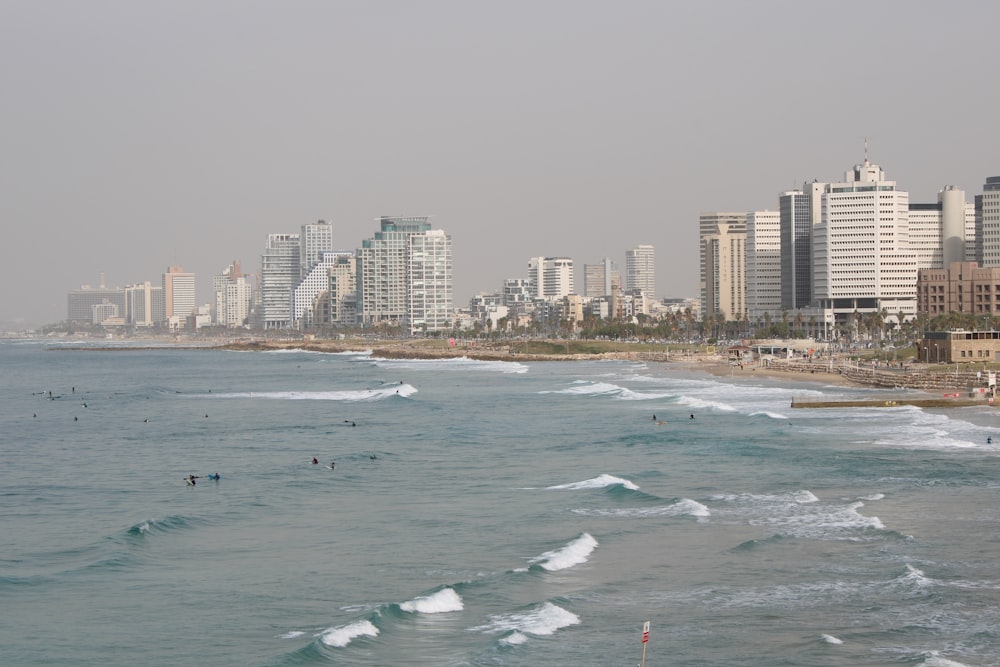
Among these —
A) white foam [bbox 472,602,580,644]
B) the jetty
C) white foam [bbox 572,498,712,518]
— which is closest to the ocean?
white foam [bbox 472,602,580,644]

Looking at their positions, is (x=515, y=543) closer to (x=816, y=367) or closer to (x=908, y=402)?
(x=908, y=402)

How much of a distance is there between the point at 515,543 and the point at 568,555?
2.25 metres

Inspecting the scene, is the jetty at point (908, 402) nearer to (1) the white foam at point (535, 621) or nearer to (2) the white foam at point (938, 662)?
(1) the white foam at point (535, 621)

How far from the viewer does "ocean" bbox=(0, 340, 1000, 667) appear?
23.0 meters

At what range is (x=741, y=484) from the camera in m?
40.6

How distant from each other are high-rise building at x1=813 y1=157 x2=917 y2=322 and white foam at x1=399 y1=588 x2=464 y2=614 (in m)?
177

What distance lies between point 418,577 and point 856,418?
37881mm

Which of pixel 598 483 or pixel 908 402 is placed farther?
pixel 908 402

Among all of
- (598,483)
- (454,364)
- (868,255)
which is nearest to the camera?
(598,483)

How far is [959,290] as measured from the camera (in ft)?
579

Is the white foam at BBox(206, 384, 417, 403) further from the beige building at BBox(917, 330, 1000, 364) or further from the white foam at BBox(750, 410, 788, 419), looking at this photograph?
the beige building at BBox(917, 330, 1000, 364)

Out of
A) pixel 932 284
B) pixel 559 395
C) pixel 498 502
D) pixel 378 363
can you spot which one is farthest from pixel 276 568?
pixel 932 284

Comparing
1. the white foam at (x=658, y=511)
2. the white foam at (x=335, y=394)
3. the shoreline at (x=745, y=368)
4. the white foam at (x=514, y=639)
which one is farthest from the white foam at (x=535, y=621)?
the white foam at (x=335, y=394)

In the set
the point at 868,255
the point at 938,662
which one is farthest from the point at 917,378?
the point at 868,255
